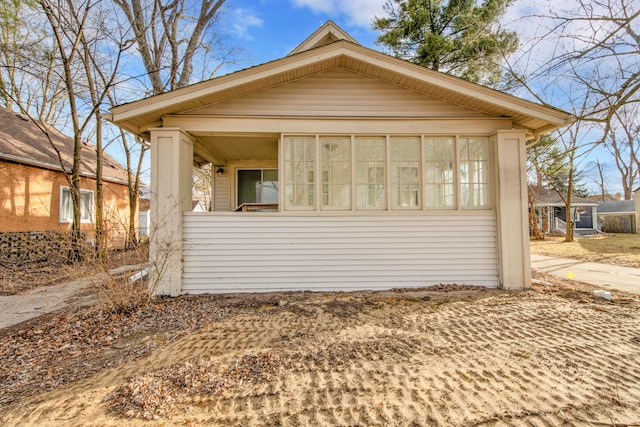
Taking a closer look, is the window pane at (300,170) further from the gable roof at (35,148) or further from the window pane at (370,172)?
the gable roof at (35,148)

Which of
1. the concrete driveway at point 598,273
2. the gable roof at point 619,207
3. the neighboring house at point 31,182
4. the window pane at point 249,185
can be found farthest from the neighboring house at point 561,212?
the neighboring house at point 31,182

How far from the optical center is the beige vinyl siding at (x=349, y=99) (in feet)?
18.5

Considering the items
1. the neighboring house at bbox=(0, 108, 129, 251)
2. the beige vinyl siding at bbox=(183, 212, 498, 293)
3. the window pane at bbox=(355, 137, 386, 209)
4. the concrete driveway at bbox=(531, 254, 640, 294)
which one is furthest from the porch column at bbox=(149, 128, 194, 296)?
the concrete driveway at bbox=(531, 254, 640, 294)

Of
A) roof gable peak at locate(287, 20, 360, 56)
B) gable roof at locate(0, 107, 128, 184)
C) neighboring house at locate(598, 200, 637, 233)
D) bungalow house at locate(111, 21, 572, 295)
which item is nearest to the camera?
bungalow house at locate(111, 21, 572, 295)

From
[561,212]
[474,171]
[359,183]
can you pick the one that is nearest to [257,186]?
[359,183]

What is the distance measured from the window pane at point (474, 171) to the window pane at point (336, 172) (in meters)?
2.22

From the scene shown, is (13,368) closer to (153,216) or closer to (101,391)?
(101,391)

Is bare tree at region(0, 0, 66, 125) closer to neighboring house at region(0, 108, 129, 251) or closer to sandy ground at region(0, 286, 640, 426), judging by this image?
neighboring house at region(0, 108, 129, 251)

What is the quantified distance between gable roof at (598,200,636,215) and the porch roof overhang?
3316 cm

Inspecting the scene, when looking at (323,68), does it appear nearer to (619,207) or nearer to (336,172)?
(336,172)

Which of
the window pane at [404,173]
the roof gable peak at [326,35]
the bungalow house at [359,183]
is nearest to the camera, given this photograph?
the bungalow house at [359,183]

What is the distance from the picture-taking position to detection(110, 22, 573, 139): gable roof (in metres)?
5.08

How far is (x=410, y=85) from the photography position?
5.67m

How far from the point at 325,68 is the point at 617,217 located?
34.5 meters
